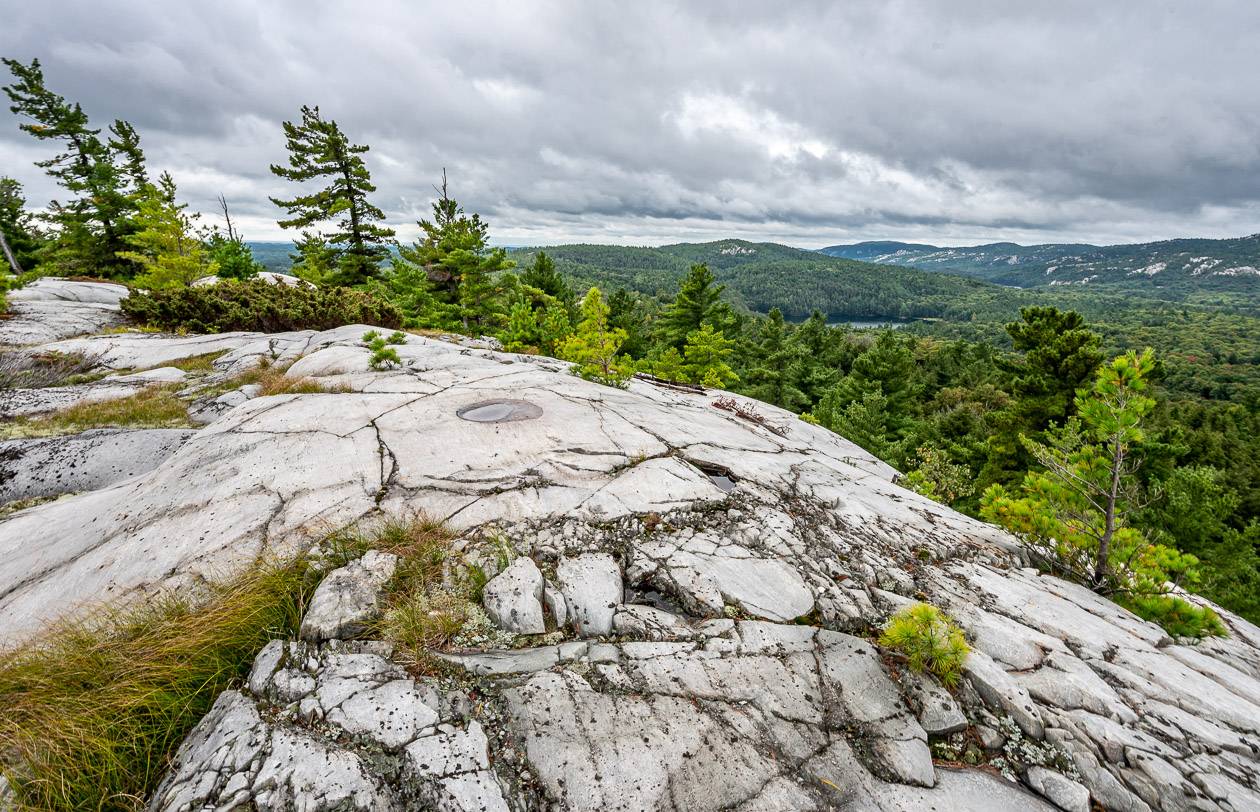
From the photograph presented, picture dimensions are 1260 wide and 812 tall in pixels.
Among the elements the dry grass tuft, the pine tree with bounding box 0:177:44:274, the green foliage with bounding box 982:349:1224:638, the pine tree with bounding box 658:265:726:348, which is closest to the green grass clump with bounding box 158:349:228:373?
the dry grass tuft

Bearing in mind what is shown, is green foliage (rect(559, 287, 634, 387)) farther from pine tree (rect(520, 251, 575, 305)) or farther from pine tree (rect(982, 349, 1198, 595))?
pine tree (rect(520, 251, 575, 305))

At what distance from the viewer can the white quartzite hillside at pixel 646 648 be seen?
8.05 feet

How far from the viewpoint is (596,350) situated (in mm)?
9898

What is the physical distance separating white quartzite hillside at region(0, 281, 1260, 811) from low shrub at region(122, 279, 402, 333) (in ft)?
37.1

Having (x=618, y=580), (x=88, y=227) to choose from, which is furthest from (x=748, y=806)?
(x=88, y=227)

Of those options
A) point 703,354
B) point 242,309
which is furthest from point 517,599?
point 703,354

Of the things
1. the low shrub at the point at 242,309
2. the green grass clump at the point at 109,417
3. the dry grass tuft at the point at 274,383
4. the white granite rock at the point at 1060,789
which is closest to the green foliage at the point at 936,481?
the white granite rock at the point at 1060,789

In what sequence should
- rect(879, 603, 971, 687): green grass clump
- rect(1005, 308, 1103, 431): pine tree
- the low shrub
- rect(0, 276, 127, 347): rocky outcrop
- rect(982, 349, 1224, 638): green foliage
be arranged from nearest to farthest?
rect(879, 603, 971, 687): green grass clump, rect(982, 349, 1224, 638): green foliage, rect(0, 276, 127, 347): rocky outcrop, the low shrub, rect(1005, 308, 1103, 431): pine tree

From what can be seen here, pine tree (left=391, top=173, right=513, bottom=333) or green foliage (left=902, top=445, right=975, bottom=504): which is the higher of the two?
pine tree (left=391, top=173, right=513, bottom=333)

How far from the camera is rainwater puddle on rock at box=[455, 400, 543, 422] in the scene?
6.62 metres

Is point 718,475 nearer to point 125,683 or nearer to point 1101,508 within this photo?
point 1101,508

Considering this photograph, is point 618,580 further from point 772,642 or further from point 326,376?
point 326,376

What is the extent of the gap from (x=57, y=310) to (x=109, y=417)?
14.3 m

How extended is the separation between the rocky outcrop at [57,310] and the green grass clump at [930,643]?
20087 millimetres
